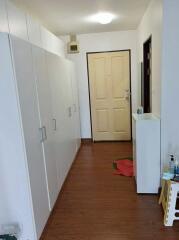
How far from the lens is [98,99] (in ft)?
15.0

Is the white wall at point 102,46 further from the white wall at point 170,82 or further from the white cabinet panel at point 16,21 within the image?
the white cabinet panel at point 16,21

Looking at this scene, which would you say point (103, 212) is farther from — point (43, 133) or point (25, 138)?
point (25, 138)

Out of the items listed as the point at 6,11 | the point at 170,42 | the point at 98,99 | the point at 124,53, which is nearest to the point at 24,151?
the point at 6,11

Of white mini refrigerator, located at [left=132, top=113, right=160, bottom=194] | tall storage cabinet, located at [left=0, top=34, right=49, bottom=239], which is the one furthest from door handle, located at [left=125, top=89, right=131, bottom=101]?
tall storage cabinet, located at [left=0, top=34, right=49, bottom=239]

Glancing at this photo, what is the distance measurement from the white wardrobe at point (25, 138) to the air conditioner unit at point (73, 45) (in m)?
2.17

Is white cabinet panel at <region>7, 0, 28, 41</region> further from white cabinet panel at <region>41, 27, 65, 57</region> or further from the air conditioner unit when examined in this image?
the air conditioner unit

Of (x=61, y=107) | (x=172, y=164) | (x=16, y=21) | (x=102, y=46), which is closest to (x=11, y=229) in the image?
(x=61, y=107)

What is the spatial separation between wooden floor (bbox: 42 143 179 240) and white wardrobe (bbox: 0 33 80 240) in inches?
9.9

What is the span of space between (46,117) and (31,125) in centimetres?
41

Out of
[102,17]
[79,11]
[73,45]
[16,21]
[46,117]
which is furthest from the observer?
[73,45]

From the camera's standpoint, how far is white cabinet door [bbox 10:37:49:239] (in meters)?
1.55

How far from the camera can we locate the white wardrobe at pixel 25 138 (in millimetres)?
1497

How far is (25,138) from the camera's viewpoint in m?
1.60

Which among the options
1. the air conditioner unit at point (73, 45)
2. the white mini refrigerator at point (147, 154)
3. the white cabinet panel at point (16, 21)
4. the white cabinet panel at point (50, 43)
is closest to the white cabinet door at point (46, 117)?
the white cabinet panel at point (16, 21)
